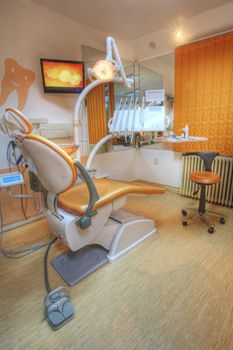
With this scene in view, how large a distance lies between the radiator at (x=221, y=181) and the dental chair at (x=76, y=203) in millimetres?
1300

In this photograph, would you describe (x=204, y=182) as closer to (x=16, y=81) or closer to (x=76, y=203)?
(x=76, y=203)

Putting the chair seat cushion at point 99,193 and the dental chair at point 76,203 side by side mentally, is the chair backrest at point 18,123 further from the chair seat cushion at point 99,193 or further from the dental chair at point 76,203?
the chair seat cushion at point 99,193

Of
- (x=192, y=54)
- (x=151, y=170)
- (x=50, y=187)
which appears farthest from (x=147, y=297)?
(x=192, y=54)

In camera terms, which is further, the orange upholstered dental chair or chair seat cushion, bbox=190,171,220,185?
chair seat cushion, bbox=190,171,220,185

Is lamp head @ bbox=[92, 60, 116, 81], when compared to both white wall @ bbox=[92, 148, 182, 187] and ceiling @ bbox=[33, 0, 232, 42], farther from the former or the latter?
white wall @ bbox=[92, 148, 182, 187]

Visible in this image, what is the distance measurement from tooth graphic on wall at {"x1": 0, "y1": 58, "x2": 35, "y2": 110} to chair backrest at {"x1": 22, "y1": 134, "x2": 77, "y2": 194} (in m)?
1.32

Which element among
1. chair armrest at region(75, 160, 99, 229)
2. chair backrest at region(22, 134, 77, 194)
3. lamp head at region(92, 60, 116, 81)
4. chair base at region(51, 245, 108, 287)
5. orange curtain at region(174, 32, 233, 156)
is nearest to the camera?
chair backrest at region(22, 134, 77, 194)

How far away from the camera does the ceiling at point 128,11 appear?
7.53 ft

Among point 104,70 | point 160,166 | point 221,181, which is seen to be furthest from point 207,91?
point 104,70

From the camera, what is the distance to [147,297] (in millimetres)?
1369

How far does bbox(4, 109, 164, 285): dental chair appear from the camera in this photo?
122 cm

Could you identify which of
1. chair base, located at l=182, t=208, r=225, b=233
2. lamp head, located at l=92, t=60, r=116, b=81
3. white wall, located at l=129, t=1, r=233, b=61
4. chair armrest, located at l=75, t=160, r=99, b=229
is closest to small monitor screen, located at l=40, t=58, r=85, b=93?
lamp head, located at l=92, t=60, r=116, b=81

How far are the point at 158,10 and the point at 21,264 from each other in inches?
Answer: 134

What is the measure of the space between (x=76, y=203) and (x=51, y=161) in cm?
47
